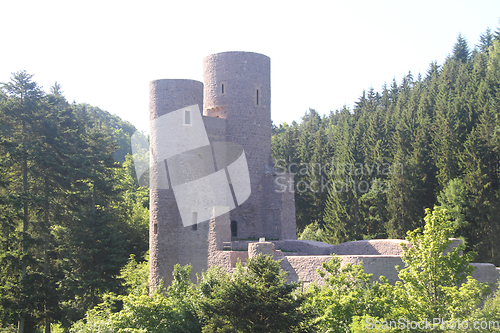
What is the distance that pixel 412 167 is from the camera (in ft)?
131

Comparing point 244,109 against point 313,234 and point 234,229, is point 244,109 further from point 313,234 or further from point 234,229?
point 313,234

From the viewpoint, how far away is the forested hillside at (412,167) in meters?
34.7

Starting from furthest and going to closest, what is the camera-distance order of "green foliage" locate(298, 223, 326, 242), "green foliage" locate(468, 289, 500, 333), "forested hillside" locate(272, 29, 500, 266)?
"green foliage" locate(298, 223, 326, 242) < "forested hillside" locate(272, 29, 500, 266) < "green foliage" locate(468, 289, 500, 333)

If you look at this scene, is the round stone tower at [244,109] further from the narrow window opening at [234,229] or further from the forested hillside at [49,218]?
the forested hillside at [49,218]

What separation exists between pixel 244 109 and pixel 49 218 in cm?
1472

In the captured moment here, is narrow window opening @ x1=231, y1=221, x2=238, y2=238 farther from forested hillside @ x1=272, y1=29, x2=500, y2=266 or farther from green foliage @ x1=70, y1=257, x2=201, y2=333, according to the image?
green foliage @ x1=70, y1=257, x2=201, y2=333

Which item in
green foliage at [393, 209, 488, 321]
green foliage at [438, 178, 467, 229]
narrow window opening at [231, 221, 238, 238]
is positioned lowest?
green foliage at [393, 209, 488, 321]

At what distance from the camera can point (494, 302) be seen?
14.6 meters

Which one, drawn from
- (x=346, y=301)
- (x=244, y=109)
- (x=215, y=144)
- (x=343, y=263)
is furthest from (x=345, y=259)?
(x=244, y=109)

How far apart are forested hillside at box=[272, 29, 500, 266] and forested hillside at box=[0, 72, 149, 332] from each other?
40.9ft

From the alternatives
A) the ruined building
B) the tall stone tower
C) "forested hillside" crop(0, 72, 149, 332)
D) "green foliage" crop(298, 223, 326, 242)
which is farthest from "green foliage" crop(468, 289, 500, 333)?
"green foliage" crop(298, 223, 326, 242)

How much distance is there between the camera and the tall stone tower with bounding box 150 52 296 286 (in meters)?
25.1

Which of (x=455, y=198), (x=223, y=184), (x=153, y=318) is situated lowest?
(x=153, y=318)

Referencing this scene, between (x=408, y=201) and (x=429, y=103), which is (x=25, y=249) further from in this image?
(x=429, y=103)
